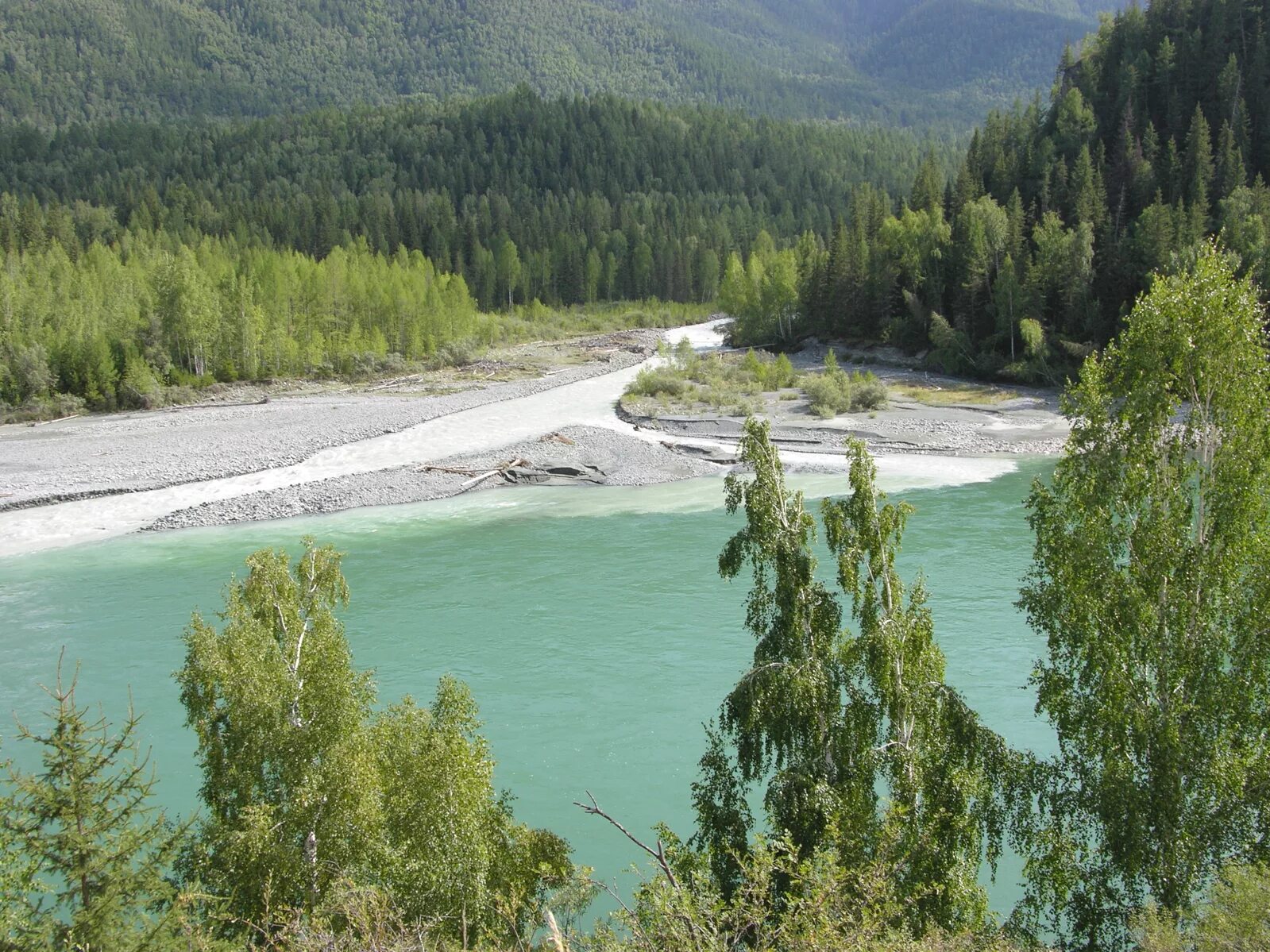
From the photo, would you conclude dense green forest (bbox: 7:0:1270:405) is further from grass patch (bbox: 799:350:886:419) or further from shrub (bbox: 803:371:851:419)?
shrub (bbox: 803:371:851:419)

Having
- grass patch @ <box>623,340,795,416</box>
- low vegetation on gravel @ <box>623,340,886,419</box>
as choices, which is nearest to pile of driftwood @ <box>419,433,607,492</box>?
low vegetation on gravel @ <box>623,340,886,419</box>

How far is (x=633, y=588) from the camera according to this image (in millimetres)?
28641

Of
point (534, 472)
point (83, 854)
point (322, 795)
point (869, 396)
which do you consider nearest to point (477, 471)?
point (534, 472)

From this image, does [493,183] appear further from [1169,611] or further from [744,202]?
[1169,611]

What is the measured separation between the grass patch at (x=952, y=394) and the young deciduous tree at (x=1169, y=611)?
5017 cm

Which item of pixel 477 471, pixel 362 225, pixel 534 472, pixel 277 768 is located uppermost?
pixel 362 225

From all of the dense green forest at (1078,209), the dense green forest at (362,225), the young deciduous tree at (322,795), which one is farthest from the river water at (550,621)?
the dense green forest at (362,225)

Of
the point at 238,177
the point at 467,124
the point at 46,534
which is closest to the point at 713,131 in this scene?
the point at 467,124

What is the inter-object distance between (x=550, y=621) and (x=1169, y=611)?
707 inches

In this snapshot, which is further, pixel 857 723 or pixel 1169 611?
pixel 857 723

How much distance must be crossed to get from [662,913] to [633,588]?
2031 cm

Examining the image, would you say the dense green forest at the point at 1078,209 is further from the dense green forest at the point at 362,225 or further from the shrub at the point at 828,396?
the dense green forest at the point at 362,225

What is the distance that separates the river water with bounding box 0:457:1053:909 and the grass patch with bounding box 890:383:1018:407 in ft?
66.3

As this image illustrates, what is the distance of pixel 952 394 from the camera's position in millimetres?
63031
